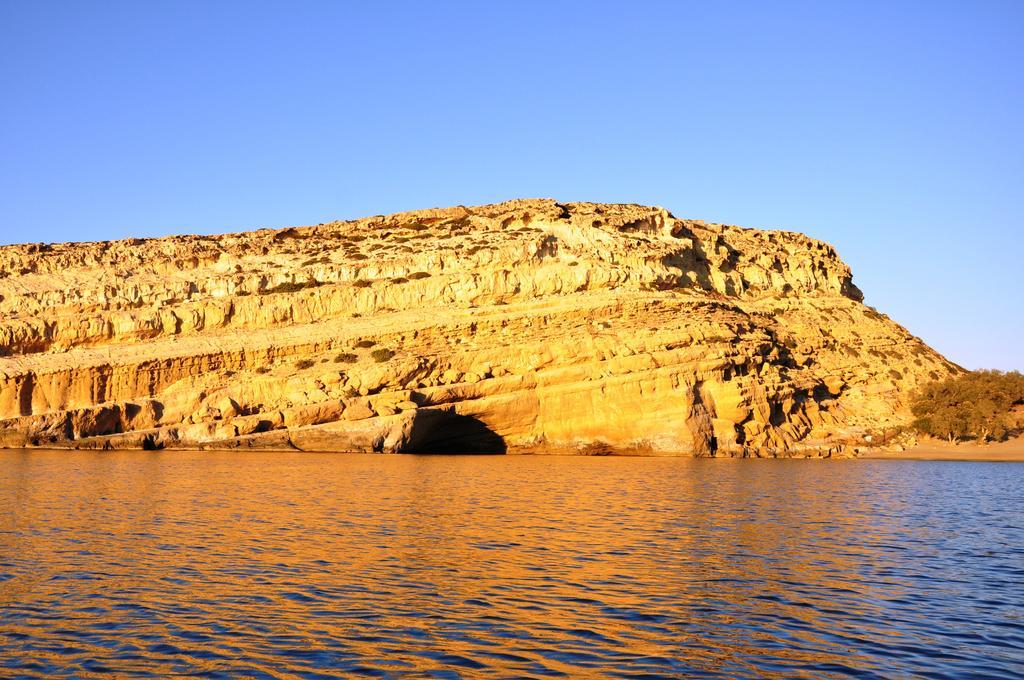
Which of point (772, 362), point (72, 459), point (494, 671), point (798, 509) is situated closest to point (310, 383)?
point (72, 459)

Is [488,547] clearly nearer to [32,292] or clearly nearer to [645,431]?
[645,431]

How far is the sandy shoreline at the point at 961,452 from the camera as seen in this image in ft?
153

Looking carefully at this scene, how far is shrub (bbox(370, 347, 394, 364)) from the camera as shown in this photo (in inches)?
1871

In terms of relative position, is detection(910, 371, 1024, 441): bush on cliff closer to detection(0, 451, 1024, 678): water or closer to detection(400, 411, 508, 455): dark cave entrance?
detection(400, 411, 508, 455): dark cave entrance

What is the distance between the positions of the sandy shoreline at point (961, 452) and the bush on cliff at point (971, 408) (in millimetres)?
570

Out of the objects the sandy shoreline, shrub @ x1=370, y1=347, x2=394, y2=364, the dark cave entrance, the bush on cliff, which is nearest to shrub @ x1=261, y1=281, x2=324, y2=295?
shrub @ x1=370, y1=347, x2=394, y2=364

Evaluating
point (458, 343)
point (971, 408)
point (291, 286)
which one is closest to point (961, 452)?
point (971, 408)

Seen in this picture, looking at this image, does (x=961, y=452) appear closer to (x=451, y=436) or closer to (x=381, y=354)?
(x=451, y=436)

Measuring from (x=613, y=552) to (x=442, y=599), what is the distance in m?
4.67

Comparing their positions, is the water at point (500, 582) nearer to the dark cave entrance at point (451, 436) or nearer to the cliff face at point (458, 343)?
the dark cave entrance at point (451, 436)

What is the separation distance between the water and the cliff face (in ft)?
57.9

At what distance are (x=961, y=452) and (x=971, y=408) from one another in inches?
144

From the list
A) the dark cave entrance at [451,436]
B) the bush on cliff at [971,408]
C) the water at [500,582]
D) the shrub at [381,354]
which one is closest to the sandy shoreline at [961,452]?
the bush on cliff at [971,408]

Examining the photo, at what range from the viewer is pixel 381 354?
48.0 meters
